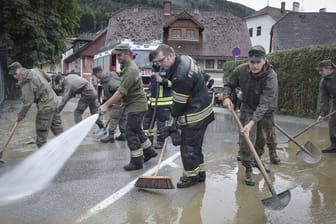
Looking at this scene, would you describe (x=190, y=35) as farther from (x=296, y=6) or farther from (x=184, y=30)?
(x=296, y=6)

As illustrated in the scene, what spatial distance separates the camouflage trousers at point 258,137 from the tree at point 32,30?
1714cm

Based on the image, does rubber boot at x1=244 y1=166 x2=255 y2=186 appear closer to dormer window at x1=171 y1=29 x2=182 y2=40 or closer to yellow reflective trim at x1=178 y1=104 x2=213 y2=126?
yellow reflective trim at x1=178 y1=104 x2=213 y2=126

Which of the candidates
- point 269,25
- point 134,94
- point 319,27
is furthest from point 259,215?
point 269,25

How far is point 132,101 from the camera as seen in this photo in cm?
618

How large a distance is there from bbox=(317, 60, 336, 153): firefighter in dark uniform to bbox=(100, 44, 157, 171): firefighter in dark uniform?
11.6 feet

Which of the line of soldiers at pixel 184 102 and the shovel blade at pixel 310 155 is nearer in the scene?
the line of soldiers at pixel 184 102

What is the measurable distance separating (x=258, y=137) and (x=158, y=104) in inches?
99.1

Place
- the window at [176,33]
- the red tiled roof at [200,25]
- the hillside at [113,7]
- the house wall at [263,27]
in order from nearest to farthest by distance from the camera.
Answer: the red tiled roof at [200,25] < the window at [176,33] < the house wall at [263,27] < the hillside at [113,7]

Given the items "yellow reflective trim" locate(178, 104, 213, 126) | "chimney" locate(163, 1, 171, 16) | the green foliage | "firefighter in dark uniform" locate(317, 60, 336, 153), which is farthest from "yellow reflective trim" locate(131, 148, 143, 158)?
"chimney" locate(163, 1, 171, 16)

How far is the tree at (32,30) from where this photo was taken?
21.0 meters

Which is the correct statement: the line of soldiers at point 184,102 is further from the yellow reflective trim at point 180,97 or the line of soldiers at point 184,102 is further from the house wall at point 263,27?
the house wall at point 263,27

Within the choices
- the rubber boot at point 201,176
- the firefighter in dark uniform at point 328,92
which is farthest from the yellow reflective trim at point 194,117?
the firefighter in dark uniform at point 328,92

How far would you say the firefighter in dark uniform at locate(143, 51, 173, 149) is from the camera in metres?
7.54

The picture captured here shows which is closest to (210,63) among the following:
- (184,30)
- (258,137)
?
(184,30)
